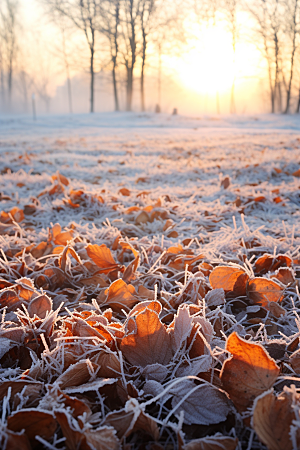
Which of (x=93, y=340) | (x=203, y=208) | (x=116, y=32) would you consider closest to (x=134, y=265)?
(x=93, y=340)

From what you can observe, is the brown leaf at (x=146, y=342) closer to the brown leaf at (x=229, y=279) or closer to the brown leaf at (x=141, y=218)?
the brown leaf at (x=229, y=279)

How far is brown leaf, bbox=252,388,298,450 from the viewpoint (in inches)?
18.3

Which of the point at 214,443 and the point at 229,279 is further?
the point at 229,279

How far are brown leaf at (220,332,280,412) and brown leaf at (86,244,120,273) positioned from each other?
2.33 feet

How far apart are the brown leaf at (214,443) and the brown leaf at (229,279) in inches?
21.5

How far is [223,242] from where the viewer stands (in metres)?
1.46

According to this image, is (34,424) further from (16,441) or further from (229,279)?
(229,279)

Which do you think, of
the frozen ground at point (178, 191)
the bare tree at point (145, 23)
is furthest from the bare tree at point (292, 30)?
the frozen ground at point (178, 191)

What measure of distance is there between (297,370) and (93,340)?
1.51ft

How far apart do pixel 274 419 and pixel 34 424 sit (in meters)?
0.40

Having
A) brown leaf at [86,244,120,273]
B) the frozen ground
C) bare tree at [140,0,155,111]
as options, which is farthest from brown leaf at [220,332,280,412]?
bare tree at [140,0,155,111]

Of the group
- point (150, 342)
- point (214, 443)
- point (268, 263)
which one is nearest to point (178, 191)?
point (268, 263)

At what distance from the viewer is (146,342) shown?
26.7 inches

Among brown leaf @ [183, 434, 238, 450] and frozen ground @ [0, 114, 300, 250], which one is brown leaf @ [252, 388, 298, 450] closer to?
brown leaf @ [183, 434, 238, 450]
